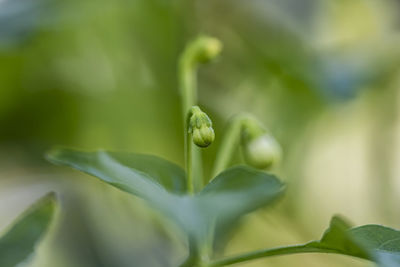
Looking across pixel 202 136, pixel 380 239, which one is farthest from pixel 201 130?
pixel 380 239

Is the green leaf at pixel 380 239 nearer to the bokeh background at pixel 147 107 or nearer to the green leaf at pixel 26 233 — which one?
the green leaf at pixel 26 233

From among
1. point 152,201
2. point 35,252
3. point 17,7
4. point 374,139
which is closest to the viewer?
point 152,201

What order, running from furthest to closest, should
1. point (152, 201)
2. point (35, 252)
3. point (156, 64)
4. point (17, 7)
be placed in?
point (156, 64) < point (17, 7) < point (35, 252) < point (152, 201)

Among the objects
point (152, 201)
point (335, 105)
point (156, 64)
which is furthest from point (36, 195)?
point (152, 201)

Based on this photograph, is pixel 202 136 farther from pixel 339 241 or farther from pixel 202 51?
pixel 202 51

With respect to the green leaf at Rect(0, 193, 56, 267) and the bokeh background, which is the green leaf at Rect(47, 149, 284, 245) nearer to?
the green leaf at Rect(0, 193, 56, 267)

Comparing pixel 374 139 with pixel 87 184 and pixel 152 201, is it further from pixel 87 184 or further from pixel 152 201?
pixel 152 201

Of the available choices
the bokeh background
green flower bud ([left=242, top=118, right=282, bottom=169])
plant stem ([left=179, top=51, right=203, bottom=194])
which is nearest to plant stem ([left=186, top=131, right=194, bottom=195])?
plant stem ([left=179, top=51, right=203, bottom=194])
